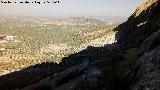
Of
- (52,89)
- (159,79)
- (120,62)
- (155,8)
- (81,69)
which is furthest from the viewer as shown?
(155,8)

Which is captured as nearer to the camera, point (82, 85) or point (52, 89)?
point (82, 85)

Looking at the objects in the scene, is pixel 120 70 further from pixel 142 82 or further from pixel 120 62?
pixel 142 82

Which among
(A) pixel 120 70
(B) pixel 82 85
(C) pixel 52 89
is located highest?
(A) pixel 120 70

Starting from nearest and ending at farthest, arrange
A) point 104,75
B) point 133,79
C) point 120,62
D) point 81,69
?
1. point 133,79
2. point 104,75
3. point 120,62
4. point 81,69

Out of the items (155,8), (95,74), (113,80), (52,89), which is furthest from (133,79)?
(155,8)

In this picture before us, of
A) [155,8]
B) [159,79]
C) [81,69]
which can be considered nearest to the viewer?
[159,79]

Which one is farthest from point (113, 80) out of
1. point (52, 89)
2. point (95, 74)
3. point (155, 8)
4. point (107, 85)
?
point (155, 8)

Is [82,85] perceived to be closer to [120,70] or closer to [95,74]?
[95,74]

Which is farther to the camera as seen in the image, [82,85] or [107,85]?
[82,85]

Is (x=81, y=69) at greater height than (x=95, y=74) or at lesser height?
lesser
